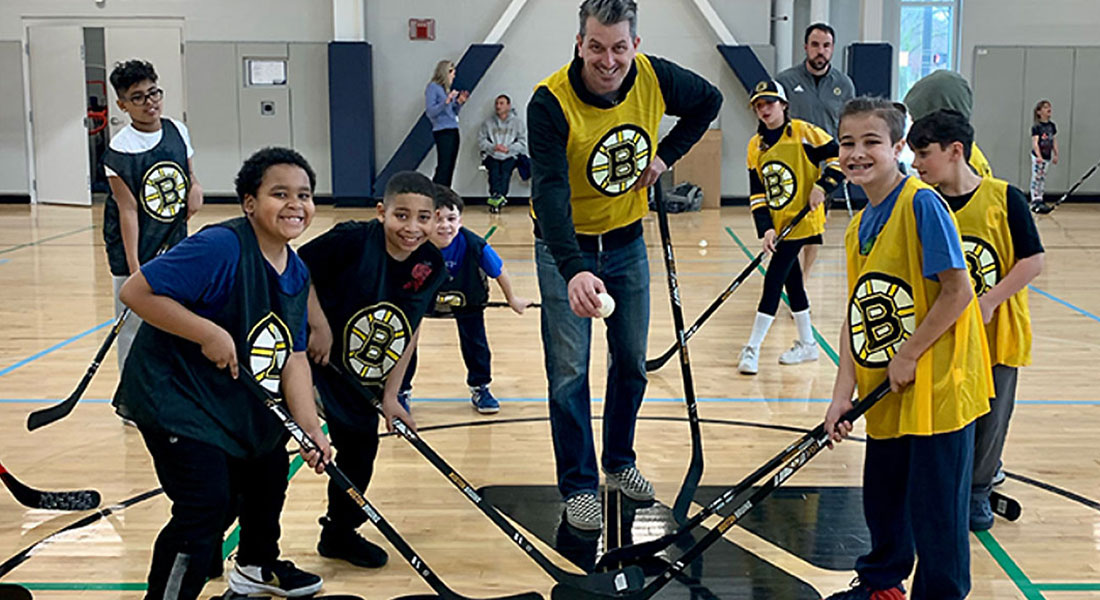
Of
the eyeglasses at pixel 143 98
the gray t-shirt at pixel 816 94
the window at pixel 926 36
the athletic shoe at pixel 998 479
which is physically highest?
the window at pixel 926 36

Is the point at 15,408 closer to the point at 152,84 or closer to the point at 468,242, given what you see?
the point at 152,84

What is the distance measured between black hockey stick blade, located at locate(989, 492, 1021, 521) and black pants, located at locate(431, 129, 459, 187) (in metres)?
9.56

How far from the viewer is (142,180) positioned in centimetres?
452

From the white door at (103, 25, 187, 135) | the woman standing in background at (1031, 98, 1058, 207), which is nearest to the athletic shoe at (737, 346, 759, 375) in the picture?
the woman standing in background at (1031, 98, 1058, 207)

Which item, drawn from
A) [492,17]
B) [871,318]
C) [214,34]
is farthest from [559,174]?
[214,34]

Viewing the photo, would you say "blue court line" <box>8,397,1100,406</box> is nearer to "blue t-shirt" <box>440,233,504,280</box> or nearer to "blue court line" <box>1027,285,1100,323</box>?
"blue t-shirt" <box>440,233,504,280</box>

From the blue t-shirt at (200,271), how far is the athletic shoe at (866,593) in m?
1.77

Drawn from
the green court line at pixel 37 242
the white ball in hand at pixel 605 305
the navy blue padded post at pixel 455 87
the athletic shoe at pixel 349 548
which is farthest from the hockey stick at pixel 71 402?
the navy blue padded post at pixel 455 87

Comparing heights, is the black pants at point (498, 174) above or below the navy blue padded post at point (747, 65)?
below

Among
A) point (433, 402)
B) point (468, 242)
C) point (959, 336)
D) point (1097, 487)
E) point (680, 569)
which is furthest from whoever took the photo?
point (433, 402)

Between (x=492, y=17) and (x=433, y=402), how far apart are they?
9626 mm

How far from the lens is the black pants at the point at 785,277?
5.53 m

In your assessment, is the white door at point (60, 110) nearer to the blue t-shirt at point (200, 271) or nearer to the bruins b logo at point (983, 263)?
the blue t-shirt at point (200, 271)

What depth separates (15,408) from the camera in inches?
198
